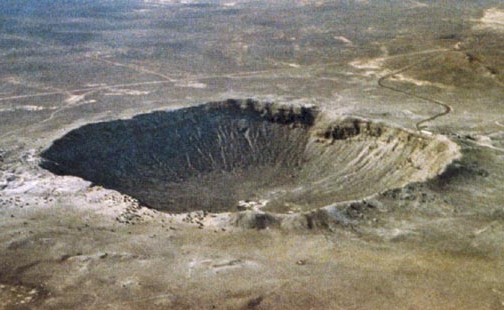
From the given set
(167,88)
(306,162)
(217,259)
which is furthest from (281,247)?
(167,88)

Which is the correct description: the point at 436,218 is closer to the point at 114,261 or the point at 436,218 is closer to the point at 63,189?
the point at 114,261

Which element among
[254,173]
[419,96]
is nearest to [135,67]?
[419,96]

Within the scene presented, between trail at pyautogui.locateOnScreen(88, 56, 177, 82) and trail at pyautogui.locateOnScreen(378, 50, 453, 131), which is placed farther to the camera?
trail at pyautogui.locateOnScreen(88, 56, 177, 82)

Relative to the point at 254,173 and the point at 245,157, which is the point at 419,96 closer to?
the point at 245,157

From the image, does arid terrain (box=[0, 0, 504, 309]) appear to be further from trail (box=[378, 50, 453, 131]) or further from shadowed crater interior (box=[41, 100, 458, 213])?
trail (box=[378, 50, 453, 131])

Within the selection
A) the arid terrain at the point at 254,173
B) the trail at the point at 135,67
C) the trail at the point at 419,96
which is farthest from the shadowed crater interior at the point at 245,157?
the trail at the point at 135,67

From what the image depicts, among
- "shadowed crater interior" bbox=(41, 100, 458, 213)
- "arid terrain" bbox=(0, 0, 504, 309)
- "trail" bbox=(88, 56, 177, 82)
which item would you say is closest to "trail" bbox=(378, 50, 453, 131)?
"arid terrain" bbox=(0, 0, 504, 309)
